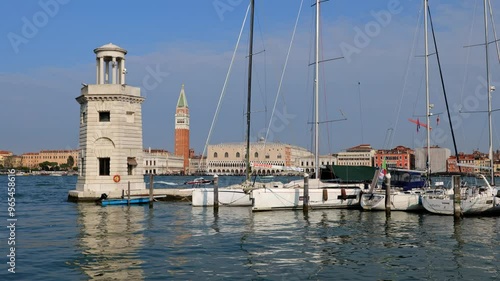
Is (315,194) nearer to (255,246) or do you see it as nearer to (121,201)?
(255,246)

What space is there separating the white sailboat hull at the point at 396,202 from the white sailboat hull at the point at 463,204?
887mm

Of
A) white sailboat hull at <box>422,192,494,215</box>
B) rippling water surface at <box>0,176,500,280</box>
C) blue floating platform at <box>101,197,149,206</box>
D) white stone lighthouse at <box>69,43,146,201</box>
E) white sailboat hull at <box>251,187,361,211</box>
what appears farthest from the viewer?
white stone lighthouse at <box>69,43,146,201</box>

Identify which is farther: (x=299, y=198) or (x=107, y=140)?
(x=107, y=140)

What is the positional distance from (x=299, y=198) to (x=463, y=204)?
877 cm

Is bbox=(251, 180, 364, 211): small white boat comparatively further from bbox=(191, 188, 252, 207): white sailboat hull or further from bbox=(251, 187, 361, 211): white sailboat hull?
bbox=(191, 188, 252, 207): white sailboat hull

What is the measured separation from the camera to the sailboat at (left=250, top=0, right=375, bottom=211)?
29.3m

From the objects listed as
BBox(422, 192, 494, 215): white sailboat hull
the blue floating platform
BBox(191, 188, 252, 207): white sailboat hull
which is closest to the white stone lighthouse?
the blue floating platform

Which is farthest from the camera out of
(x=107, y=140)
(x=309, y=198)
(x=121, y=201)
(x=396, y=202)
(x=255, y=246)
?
(x=107, y=140)

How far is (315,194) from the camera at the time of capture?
30.2m

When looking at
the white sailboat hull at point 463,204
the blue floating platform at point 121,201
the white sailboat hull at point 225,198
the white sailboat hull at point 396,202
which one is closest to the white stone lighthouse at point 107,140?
the blue floating platform at point 121,201

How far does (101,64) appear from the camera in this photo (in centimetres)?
3959

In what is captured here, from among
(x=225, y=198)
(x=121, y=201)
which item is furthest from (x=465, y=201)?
(x=121, y=201)

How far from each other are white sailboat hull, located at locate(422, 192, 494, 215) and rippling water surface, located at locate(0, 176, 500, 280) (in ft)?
2.69

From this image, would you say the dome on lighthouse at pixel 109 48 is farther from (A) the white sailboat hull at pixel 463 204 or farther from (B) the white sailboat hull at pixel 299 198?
(A) the white sailboat hull at pixel 463 204
